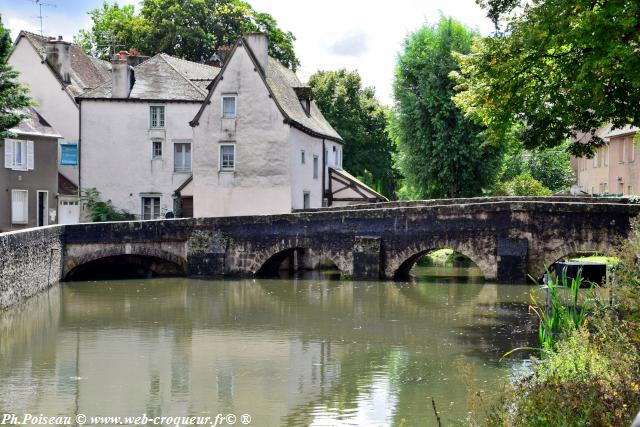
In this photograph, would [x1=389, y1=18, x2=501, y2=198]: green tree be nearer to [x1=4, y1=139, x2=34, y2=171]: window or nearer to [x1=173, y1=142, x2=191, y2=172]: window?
[x1=173, y1=142, x2=191, y2=172]: window

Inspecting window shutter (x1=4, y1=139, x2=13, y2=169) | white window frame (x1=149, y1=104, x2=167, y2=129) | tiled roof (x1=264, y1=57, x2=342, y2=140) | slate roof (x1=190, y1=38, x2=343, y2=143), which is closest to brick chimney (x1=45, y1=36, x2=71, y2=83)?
white window frame (x1=149, y1=104, x2=167, y2=129)

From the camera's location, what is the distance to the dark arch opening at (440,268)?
30125 millimetres

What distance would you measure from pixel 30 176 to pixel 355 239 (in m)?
15.3

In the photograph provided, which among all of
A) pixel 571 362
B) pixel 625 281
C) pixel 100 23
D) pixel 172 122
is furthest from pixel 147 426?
pixel 100 23

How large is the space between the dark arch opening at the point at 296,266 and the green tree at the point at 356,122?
16.0m

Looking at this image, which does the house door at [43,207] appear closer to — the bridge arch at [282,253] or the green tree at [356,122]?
the bridge arch at [282,253]

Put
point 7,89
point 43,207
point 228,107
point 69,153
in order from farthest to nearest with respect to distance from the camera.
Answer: point 69,153 → point 43,207 → point 228,107 → point 7,89

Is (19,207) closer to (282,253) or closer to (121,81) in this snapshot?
(121,81)

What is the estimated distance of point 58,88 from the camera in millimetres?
39438

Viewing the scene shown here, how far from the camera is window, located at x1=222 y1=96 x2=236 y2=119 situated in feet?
115

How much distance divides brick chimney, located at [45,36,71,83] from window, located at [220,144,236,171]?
9322 mm

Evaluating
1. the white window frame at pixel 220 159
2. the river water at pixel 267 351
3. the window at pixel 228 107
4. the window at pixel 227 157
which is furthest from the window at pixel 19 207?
the river water at pixel 267 351

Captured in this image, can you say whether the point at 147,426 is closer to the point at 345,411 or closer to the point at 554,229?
the point at 345,411

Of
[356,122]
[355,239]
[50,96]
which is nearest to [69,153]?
[50,96]
